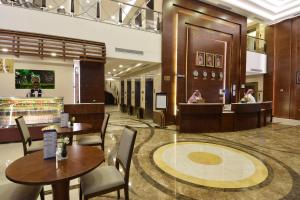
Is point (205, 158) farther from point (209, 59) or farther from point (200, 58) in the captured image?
point (209, 59)

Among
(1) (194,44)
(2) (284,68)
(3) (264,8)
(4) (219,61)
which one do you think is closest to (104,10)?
(1) (194,44)

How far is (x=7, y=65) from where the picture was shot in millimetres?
5250

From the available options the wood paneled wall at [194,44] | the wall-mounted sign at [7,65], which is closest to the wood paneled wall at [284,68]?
the wood paneled wall at [194,44]

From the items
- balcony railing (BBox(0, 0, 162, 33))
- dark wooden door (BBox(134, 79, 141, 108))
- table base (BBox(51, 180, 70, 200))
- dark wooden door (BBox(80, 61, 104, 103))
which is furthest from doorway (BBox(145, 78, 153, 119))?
table base (BBox(51, 180, 70, 200))

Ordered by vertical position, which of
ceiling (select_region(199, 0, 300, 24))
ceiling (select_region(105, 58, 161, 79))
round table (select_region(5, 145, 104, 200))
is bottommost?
round table (select_region(5, 145, 104, 200))

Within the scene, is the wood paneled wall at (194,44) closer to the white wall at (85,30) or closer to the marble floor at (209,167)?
the white wall at (85,30)

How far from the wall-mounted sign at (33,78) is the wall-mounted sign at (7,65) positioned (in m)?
0.43

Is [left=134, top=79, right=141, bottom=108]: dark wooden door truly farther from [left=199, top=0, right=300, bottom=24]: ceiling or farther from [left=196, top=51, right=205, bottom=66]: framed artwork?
[left=199, top=0, right=300, bottom=24]: ceiling

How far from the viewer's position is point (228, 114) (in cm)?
650

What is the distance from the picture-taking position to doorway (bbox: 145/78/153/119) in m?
8.92

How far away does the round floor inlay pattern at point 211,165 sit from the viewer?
2.93 m

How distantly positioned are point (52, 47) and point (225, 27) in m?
8.21

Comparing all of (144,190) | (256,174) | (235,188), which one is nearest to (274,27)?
(256,174)

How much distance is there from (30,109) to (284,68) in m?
12.6
